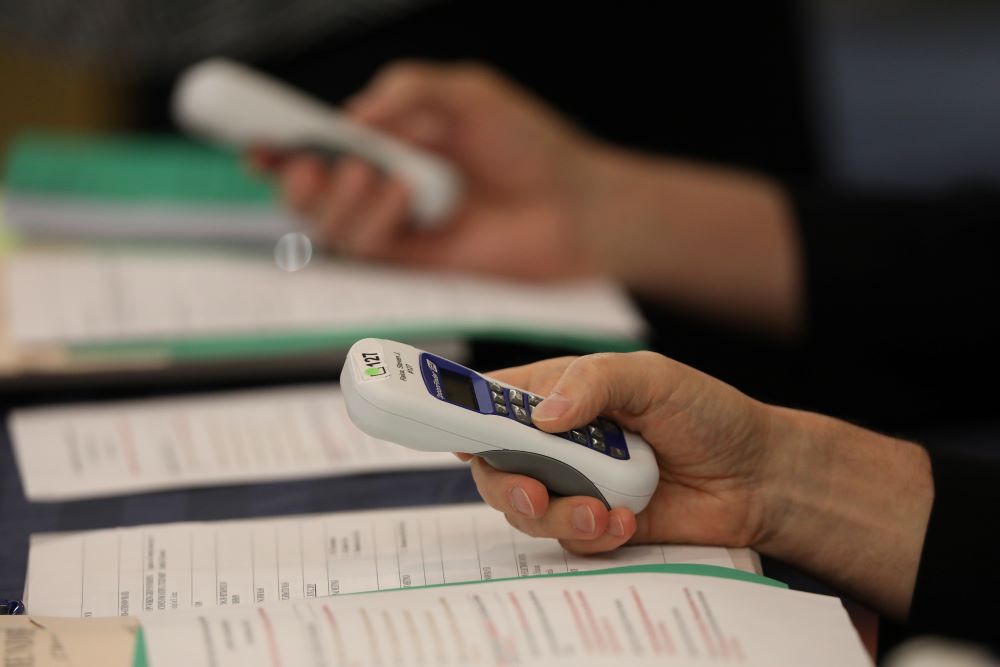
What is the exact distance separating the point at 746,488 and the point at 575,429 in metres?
0.10

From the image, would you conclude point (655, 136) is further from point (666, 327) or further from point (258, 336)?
point (258, 336)

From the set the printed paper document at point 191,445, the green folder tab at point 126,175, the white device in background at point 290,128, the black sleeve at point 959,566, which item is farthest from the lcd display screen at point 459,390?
the green folder tab at point 126,175

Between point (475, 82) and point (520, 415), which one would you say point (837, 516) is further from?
point (475, 82)

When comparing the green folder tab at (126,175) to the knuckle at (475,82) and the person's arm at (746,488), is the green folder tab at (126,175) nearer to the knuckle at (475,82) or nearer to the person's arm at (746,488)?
the knuckle at (475,82)

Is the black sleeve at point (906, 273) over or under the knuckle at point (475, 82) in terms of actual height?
under

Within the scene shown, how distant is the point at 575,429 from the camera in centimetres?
58

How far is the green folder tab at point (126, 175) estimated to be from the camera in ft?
3.87

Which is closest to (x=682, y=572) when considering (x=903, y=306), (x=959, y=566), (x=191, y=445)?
(x=959, y=566)

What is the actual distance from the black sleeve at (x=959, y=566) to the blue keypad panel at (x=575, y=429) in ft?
0.60

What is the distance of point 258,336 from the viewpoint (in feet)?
3.10

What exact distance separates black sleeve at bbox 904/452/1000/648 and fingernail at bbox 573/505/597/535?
0.19m

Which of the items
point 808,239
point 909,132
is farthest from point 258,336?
point 909,132

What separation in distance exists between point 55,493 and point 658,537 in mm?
370

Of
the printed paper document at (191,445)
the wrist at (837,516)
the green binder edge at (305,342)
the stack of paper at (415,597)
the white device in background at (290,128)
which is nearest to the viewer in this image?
the stack of paper at (415,597)
